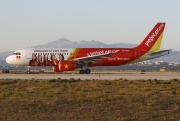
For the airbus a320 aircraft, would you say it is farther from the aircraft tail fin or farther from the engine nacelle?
the engine nacelle

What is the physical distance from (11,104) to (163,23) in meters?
38.5

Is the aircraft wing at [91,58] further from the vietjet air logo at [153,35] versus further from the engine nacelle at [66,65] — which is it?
the vietjet air logo at [153,35]

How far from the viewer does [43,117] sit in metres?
14.2

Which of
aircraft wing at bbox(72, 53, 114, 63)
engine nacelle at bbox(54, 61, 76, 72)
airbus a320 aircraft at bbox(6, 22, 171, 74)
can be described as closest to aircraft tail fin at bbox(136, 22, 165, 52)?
airbus a320 aircraft at bbox(6, 22, 171, 74)

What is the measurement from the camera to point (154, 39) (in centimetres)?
5200

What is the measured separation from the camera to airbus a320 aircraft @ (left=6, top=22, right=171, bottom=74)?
1913 inches

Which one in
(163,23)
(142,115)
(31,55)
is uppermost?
(163,23)

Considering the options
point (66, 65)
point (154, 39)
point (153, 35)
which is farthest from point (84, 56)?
point (153, 35)

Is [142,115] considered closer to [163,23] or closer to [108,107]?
[108,107]

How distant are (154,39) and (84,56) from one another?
966 centimetres

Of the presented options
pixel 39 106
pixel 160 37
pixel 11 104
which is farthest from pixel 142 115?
pixel 160 37

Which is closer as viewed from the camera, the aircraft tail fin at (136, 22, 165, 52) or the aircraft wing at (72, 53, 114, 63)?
the aircraft wing at (72, 53, 114, 63)

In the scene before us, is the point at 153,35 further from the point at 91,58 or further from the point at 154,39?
the point at 91,58

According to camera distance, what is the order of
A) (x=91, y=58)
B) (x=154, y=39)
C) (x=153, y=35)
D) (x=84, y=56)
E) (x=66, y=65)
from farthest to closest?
(x=153, y=35) < (x=154, y=39) < (x=84, y=56) < (x=91, y=58) < (x=66, y=65)
